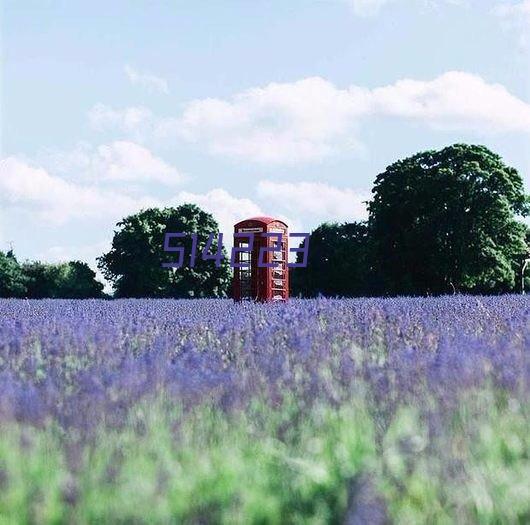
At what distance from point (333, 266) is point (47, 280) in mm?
26468

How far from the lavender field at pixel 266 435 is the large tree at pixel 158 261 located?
42.1m

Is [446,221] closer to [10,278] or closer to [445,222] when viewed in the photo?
[445,222]

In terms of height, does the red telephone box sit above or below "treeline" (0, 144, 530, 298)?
below

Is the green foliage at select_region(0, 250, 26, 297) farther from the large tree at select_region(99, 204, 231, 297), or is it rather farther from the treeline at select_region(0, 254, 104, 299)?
the large tree at select_region(99, 204, 231, 297)

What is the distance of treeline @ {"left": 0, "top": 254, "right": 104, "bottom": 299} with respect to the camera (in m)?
59.9

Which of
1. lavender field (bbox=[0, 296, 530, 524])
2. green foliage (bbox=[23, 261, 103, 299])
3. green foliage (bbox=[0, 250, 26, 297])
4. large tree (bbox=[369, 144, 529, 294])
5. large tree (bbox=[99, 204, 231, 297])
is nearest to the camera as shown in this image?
lavender field (bbox=[0, 296, 530, 524])

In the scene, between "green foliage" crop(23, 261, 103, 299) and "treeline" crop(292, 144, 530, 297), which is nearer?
"treeline" crop(292, 144, 530, 297)

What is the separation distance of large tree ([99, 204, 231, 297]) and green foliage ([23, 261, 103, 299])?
27.6ft

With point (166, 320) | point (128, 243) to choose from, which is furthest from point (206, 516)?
point (128, 243)

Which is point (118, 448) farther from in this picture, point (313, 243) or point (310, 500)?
point (313, 243)

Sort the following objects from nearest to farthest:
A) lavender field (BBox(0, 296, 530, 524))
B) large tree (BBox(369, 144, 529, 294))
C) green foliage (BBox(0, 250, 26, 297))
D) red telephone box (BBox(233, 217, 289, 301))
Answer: lavender field (BBox(0, 296, 530, 524)) < red telephone box (BBox(233, 217, 289, 301)) < large tree (BBox(369, 144, 529, 294)) < green foliage (BBox(0, 250, 26, 297))

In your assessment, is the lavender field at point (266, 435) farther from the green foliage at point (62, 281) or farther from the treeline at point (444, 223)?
the green foliage at point (62, 281)

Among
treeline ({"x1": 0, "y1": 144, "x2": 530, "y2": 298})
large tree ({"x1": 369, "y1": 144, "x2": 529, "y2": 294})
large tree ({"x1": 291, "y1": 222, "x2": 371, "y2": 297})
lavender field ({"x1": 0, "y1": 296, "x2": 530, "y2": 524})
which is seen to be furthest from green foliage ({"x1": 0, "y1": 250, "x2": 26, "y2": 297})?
lavender field ({"x1": 0, "y1": 296, "x2": 530, "y2": 524})

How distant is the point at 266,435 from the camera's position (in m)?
3.98
